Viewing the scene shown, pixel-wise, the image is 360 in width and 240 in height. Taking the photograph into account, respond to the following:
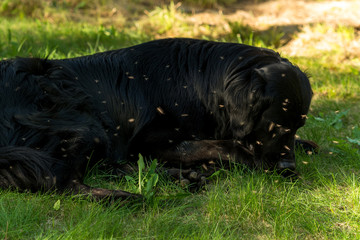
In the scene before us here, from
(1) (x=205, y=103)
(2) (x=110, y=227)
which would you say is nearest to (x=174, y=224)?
(2) (x=110, y=227)

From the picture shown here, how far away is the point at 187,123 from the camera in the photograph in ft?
10.6

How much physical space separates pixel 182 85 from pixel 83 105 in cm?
73

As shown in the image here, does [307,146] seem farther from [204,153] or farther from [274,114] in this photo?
[204,153]

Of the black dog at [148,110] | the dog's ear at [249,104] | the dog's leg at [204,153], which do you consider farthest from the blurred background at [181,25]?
the dog's ear at [249,104]

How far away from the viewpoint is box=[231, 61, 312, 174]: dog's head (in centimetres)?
293

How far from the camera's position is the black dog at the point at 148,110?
283 cm

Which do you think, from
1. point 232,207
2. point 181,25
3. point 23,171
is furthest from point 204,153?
point 181,25

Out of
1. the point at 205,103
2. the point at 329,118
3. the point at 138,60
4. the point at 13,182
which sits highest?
the point at 138,60

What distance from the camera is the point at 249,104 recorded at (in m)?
2.98

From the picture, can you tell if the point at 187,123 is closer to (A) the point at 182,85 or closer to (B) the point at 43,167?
(A) the point at 182,85

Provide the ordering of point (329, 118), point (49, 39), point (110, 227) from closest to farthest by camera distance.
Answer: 1. point (110, 227)
2. point (329, 118)
3. point (49, 39)

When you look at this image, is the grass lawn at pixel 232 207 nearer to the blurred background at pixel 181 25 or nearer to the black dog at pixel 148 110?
the black dog at pixel 148 110

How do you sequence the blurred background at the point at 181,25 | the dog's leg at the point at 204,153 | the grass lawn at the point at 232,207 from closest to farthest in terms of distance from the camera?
the grass lawn at the point at 232,207 → the dog's leg at the point at 204,153 → the blurred background at the point at 181,25

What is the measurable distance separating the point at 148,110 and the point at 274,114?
90 centimetres
